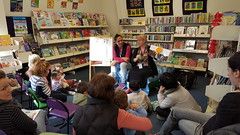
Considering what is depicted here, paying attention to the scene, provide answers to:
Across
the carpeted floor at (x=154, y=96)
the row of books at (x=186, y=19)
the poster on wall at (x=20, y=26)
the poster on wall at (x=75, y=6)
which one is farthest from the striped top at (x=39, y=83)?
the row of books at (x=186, y=19)

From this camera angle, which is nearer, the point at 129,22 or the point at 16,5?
the point at 16,5

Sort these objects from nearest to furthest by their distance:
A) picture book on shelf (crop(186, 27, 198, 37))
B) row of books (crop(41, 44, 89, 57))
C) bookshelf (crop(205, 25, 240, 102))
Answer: bookshelf (crop(205, 25, 240, 102)) → row of books (crop(41, 44, 89, 57)) → picture book on shelf (crop(186, 27, 198, 37))

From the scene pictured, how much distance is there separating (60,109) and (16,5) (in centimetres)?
389

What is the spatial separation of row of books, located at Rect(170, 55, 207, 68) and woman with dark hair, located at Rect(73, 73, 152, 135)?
5.19m

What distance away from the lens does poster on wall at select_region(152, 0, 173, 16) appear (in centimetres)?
747

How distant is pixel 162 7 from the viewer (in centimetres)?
762

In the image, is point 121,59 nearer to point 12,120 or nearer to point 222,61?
point 222,61

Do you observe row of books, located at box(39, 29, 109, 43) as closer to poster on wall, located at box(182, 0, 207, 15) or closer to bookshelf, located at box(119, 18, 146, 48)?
bookshelf, located at box(119, 18, 146, 48)

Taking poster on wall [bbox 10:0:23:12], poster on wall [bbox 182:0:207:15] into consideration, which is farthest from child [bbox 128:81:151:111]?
poster on wall [bbox 182:0:207:15]

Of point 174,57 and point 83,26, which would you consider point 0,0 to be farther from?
point 174,57

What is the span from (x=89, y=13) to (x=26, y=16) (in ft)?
8.56

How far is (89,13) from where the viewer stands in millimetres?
8320

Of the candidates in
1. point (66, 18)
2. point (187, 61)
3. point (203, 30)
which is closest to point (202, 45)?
point (203, 30)

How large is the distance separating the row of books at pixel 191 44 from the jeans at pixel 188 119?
431cm
